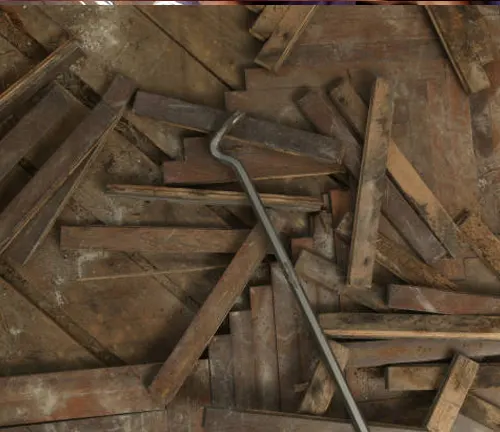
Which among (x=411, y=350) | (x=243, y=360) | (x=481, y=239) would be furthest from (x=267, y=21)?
(x=411, y=350)

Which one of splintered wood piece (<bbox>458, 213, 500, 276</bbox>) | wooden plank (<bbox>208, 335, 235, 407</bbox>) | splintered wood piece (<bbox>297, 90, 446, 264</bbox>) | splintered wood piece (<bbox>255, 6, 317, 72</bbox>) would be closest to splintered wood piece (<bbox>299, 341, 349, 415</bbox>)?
wooden plank (<bbox>208, 335, 235, 407</bbox>)

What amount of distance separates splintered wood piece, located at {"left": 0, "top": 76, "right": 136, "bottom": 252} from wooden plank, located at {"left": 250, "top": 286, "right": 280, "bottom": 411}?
1107mm

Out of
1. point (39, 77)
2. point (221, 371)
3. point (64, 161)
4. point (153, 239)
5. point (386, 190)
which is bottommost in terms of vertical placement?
point (221, 371)

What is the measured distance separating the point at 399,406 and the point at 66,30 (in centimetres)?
264

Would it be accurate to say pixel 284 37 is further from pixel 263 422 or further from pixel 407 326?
pixel 263 422

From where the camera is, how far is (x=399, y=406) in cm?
301

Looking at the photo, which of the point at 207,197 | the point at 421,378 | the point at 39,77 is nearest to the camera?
the point at 39,77

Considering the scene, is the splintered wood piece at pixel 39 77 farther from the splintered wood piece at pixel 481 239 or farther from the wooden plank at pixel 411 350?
the splintered wood piece at pixel 481 239

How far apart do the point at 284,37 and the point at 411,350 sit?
1.77 meters

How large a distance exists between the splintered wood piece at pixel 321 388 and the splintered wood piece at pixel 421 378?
11.3 inches

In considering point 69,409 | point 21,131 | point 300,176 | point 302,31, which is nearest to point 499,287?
point 300,176

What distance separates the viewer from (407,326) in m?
2.89

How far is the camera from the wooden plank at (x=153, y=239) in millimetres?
2791

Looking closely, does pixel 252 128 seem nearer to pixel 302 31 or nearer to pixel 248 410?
pixel 302 31
